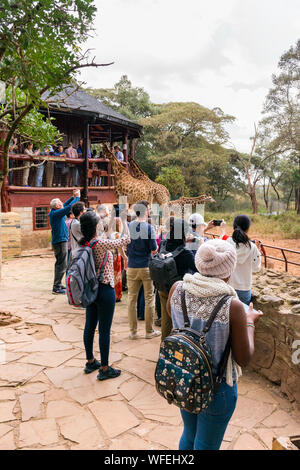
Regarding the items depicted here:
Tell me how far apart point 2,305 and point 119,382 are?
11.3 feet

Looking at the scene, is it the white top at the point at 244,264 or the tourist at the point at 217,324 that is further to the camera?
the white top at the point at 244,264

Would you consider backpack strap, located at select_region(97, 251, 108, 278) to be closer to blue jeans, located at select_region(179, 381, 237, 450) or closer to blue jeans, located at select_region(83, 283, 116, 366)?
blue jeans, located at select_region(83, 283, 116, 366)

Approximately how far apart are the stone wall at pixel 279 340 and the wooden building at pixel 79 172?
27.4ft

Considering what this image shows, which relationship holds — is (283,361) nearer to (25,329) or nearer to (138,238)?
(138,238)

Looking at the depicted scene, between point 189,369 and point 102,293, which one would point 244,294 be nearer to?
point 102,293

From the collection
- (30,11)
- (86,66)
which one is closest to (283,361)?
(86,66)

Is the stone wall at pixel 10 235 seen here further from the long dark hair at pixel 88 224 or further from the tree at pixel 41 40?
the long dark hair at pixel 88 224

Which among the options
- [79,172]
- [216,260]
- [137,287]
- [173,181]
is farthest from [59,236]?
[173,181]

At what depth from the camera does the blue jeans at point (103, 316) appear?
3.59 metres

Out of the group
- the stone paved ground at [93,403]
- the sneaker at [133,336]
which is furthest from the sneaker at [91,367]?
the sneaker at [133,336]

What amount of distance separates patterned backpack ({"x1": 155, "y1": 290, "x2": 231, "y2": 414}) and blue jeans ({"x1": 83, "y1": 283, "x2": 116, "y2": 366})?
1723 millimetres

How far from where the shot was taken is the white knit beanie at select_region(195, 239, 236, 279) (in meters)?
1.95

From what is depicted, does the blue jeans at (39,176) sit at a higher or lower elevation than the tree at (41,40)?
lower

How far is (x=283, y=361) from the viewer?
11.8 ft
